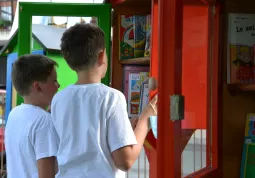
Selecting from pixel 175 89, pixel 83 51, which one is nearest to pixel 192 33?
pixel 175 89

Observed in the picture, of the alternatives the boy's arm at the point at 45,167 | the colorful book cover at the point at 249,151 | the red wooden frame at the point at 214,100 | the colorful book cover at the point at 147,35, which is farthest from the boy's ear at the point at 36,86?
the colorful book cover at the point at 249,151

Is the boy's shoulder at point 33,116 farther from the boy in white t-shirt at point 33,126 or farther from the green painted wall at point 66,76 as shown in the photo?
the green painted wall at point 66,76

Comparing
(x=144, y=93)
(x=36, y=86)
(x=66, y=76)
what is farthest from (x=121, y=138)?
(x=66, y=76)

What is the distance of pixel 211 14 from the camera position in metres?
1.81

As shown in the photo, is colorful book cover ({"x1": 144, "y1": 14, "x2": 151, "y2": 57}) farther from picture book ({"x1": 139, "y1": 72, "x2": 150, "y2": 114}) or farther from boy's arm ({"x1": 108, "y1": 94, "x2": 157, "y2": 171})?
boy's arm ({"x1": 108, "y1": 94, "x2": 157, "y2": 171})

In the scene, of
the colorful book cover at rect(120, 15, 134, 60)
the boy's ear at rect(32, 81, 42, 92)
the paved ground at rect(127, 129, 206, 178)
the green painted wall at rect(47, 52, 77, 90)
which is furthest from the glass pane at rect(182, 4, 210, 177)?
the green painted wall at rect(47, 52, 77, 90)

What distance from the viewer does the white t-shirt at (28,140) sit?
1415 mm

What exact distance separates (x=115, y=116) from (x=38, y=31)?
306 cm

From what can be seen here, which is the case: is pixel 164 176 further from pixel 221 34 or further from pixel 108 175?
pixel 221 34

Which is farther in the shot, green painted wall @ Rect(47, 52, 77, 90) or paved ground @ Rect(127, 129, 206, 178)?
green painted wall @ Rect(47, 52, 77, 90)

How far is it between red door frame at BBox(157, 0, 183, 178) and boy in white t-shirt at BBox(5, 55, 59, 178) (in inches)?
16.6

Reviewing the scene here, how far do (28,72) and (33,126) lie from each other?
275 mm

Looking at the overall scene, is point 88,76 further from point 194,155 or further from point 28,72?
point 194,155

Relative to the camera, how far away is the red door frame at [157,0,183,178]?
1380 millimetres
